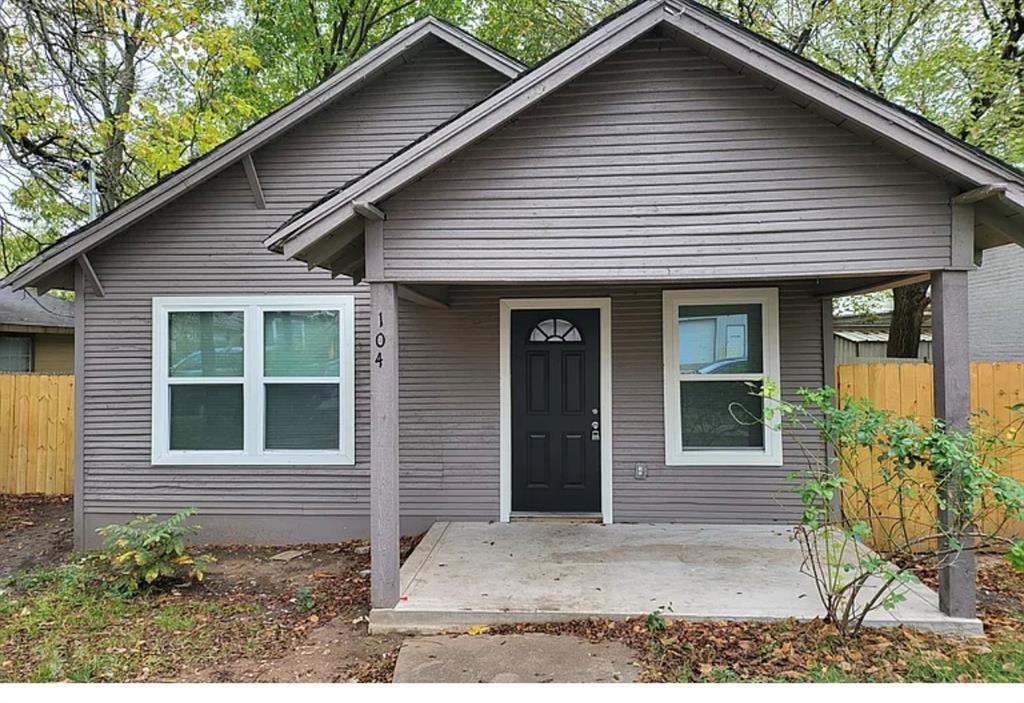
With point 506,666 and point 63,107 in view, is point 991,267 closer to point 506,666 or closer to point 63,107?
point 506,666

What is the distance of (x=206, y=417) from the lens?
6664 millimetres

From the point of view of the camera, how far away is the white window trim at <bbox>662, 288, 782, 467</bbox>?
6.34 m

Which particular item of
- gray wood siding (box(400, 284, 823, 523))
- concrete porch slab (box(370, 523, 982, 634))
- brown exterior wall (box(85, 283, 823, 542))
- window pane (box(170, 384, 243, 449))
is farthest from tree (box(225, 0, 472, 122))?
concrete porch slab (box(370, 523, 982, 634))

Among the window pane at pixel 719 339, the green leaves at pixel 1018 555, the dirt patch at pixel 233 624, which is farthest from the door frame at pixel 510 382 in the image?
the green leaves at pixel 1018 555

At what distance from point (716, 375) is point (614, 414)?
1.14 metres

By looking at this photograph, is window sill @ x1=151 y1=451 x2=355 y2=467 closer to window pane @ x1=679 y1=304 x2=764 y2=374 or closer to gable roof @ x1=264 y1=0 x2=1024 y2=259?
gable roof @ x1=264 y1=0 x2=1024 y2=259

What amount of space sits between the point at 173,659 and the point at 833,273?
16.9 feet

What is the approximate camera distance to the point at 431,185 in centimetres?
438

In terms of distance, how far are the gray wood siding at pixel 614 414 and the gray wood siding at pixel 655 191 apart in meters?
2.22

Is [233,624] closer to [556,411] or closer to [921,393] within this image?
[556,411]

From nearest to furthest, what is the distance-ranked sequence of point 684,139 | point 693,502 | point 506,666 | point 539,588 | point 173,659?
point 506,666 < point 173,659 < point 684,139 < point 539,588 < point 693,502

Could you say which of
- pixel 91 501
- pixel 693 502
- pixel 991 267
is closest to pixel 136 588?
pixel 91 501

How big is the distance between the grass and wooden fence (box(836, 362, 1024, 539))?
5760 mm

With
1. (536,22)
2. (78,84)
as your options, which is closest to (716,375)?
(78,84)
